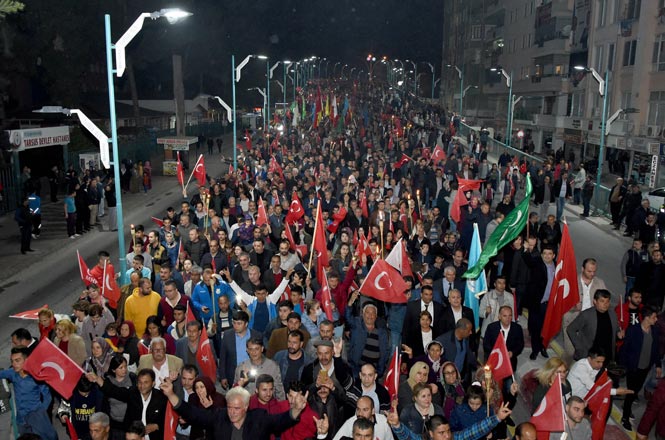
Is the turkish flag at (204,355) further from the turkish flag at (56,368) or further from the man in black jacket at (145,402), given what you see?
the turkish flag at (56,368)

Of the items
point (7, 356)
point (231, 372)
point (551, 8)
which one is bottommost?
point (7, 356)

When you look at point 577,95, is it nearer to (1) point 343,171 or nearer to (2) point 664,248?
(1) point 343,171

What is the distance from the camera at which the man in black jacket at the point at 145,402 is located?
6234 mm

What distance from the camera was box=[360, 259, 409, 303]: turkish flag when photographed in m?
8.96

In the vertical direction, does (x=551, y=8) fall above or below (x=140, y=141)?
above

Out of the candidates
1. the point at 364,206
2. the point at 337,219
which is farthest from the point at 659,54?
the point at 337,219

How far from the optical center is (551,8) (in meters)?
51.0

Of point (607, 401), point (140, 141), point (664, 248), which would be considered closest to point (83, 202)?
point (664, 248)

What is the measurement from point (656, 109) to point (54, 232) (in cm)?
2981

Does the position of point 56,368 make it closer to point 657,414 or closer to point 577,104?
point 657,414

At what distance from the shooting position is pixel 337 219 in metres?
14.5

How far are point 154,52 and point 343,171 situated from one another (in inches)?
1615

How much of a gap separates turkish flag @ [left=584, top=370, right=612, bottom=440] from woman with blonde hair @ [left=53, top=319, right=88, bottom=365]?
5503 mm

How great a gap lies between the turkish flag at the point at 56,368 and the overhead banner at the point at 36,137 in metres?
18.8
